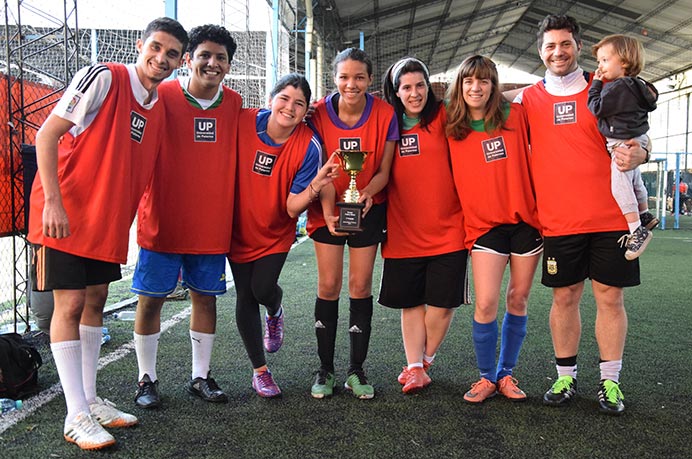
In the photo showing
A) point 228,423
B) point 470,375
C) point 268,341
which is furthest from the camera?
point 268,341

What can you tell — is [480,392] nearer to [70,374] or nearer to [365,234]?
[365,234]

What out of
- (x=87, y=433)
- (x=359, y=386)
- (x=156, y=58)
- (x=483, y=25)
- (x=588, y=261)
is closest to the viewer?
(x=87, y=433)

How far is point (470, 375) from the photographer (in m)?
3.38

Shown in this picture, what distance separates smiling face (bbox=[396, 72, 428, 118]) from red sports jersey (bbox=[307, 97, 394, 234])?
0.09 metres

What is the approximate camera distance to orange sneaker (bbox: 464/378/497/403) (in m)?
2.93

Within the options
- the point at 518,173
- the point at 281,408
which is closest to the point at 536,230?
the point at 518,173

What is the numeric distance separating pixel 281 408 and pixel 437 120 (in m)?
1.62

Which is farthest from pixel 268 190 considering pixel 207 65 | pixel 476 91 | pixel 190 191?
pixel 476 91

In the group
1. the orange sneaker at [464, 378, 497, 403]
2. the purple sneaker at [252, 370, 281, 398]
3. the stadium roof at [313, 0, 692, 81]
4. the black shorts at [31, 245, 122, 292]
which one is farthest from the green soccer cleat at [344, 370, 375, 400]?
the stadium roof at [313, 0, 692, 81]

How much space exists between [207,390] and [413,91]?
1.79 meters

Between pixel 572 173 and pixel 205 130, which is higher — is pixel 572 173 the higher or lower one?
the lower one

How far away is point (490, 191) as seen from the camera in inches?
116

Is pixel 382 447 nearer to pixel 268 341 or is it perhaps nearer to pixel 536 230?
pixel 536 230

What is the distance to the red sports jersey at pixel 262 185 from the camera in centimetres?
297
